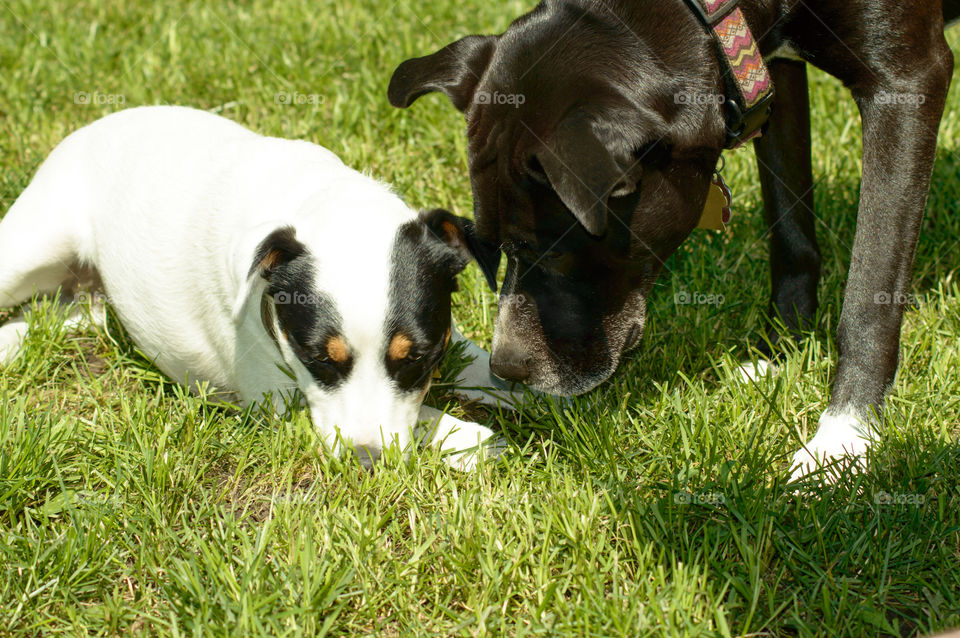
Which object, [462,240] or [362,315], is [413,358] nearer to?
[362,315]

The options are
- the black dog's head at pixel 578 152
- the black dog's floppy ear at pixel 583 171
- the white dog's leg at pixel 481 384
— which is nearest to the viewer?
the black dog's floppy ear at pixel 583 171

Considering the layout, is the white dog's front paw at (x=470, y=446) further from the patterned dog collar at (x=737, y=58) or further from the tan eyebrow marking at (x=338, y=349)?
the patterned dog collar at (x=737, y=58)

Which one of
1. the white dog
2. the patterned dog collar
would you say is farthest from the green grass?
the patterned dog collar

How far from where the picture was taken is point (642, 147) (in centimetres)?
262

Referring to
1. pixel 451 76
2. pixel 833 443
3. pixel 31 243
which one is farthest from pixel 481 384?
pixel 31 243

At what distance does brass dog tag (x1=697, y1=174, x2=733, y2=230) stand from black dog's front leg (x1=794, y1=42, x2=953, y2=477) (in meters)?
0.45

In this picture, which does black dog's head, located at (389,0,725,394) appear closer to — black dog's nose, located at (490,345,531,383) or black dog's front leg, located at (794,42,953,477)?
black dog's nose, located at (490,345,531,383)

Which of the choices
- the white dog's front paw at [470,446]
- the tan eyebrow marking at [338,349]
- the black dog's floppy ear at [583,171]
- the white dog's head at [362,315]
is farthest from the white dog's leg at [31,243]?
the black dog's floppy ear at [583,171]

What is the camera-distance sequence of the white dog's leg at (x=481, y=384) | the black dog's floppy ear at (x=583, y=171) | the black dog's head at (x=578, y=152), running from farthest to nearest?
the white dog's leg at (x=481, y=384) → the black dog's head at (x=578, y=152) → the black dog's floppy ear at (x=583, y=171)

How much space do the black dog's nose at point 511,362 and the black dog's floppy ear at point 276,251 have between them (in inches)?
28.8

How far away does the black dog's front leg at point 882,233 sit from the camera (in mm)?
2902

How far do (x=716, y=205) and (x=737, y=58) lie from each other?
56cm

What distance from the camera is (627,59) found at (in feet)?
8.95

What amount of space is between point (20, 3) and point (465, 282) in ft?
14.8
